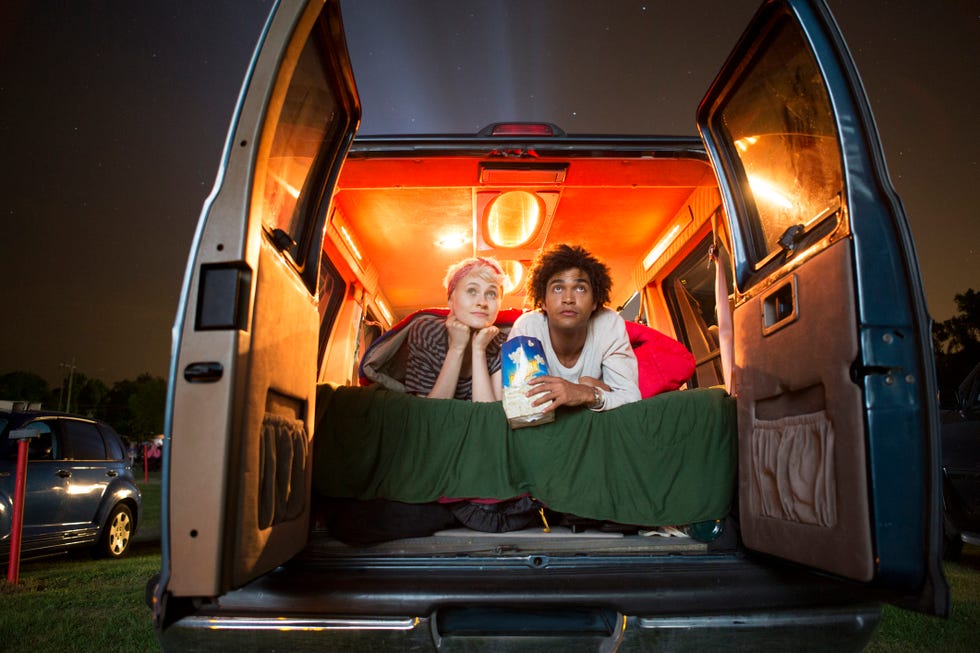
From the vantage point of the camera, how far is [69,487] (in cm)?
670

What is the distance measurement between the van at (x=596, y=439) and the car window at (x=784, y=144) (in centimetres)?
1

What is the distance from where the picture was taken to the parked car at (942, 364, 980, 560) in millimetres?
5730

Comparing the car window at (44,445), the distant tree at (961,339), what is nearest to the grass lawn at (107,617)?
the car window at (44,445)

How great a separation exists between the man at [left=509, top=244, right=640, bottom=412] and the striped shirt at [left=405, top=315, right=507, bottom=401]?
0.33 meters

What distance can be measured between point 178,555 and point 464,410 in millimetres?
1211

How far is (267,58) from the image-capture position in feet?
5.81

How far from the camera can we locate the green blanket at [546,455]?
231 cm

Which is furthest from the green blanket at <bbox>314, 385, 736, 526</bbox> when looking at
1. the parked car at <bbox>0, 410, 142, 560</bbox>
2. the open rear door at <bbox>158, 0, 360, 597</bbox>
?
the parked car at <bbox>0, 410, 142, 560</bbox>

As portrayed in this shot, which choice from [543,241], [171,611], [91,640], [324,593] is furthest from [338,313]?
[171,611]

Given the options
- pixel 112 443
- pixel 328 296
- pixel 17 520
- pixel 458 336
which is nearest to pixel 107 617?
pixel 17 520

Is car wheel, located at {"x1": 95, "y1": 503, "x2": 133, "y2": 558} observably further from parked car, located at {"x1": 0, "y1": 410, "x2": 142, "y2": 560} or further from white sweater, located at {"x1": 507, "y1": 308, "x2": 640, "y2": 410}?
white sweater, located at {"x1": 507, "y1": 308, "x2": 640, "y2": 410}

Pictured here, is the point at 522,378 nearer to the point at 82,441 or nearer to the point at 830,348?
the point at 830,348

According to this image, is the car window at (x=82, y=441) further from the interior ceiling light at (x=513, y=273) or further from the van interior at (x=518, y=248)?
the interior ceiling light at (x=513, y=273)

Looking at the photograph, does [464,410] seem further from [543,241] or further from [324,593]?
[543,241]
